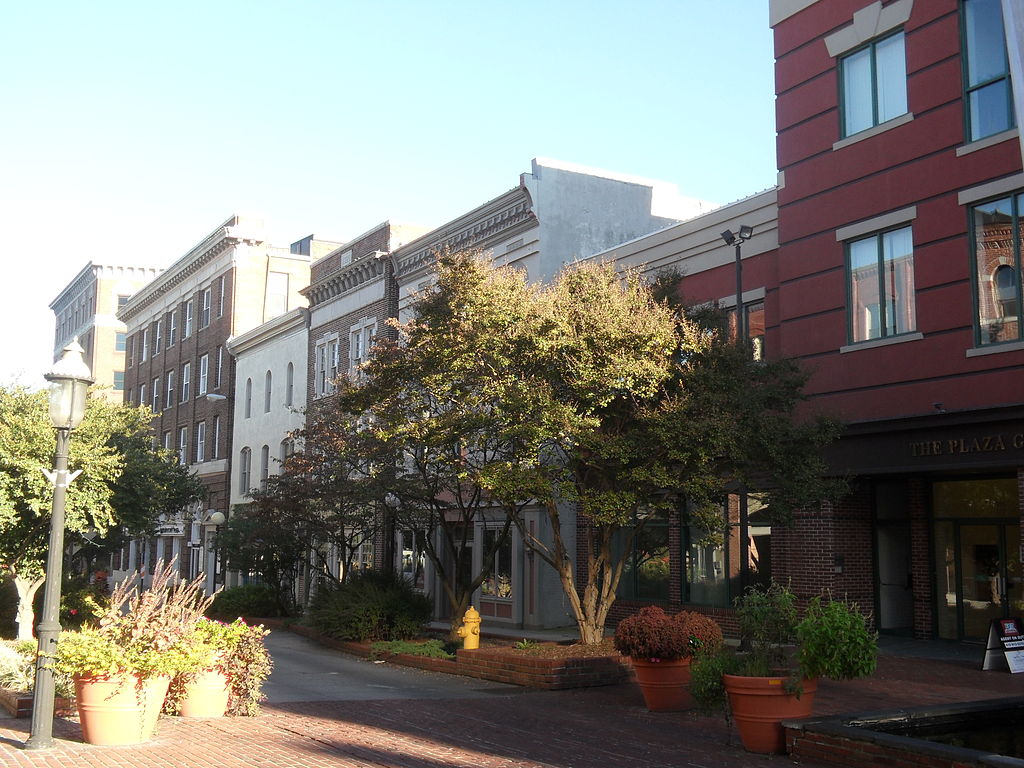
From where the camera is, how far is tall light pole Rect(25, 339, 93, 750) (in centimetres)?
1133

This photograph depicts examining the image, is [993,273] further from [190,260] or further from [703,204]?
[190,260]

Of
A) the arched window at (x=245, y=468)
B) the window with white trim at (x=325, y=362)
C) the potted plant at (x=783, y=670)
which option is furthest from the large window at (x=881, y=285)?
the arched window at (x=245, y=468)

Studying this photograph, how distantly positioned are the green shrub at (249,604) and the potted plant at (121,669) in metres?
21.5

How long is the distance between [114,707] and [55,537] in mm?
1892

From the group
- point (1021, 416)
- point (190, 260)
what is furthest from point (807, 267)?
point (190, 260)

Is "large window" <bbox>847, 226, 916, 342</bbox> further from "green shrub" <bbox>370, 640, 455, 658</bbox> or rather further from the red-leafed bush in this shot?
"green shrub" <bbox>370, 640, 455, 658</bbox>

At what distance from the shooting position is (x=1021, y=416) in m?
16.5

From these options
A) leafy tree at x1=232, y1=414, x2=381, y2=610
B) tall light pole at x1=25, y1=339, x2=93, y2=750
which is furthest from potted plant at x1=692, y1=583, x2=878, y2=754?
leafy tree at x1=232, y1=414, x2=381, y2=610

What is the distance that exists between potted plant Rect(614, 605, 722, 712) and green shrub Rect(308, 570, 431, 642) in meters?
10.7

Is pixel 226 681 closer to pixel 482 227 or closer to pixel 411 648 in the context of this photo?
pixel 411 648

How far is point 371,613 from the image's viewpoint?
78.2ft

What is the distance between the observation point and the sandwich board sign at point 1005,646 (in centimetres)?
1582

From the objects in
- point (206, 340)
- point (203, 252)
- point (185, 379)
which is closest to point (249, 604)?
point (206, 340)

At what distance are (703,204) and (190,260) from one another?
97.4 ft
